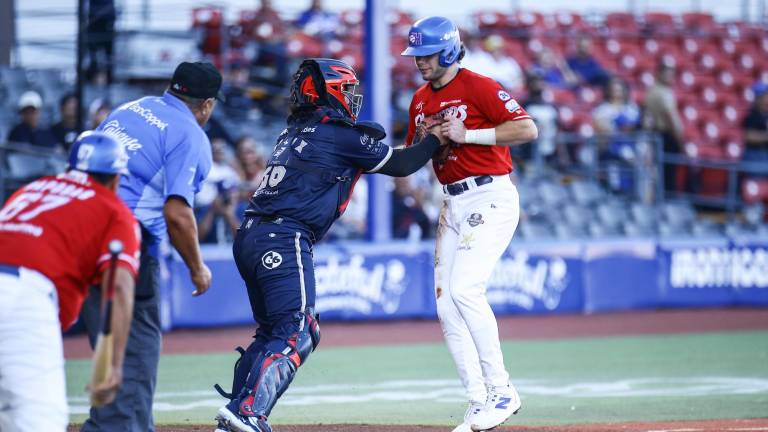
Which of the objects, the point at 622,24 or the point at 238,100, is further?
the point at 622,24

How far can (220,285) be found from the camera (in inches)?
549

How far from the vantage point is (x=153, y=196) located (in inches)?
233

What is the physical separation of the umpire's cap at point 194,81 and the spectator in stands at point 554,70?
14152mm

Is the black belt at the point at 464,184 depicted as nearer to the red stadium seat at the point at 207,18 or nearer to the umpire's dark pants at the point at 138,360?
the umpire's dark pants at the point at 138,360

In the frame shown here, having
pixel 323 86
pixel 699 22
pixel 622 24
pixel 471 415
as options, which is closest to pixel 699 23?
pixel 699 22

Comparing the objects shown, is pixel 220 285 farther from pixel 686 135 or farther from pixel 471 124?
pixel 686 135

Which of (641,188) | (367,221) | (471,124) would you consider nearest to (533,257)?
(367,221)

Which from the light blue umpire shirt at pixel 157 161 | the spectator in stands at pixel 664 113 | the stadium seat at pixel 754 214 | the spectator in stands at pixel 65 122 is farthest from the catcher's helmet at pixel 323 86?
the stadium seat at pixel 754 214

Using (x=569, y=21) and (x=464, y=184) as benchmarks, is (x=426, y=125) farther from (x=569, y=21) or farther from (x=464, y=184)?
(x=569, y=21)

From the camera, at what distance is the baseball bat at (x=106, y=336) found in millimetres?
4566

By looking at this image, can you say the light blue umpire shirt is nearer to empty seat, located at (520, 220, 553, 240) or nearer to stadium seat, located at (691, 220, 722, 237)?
empty seat, located at (520, 220, 553, 240)

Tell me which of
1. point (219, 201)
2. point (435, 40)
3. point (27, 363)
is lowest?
point (219, 201)

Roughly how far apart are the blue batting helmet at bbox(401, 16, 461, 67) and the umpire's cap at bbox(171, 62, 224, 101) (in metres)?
1.42

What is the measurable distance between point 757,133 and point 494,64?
4788mm
